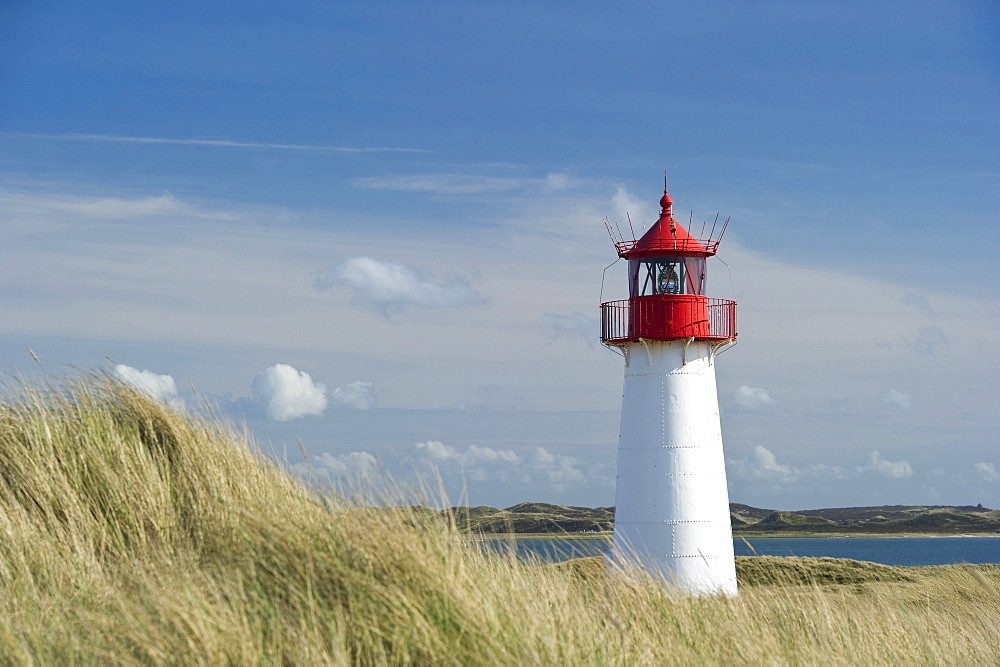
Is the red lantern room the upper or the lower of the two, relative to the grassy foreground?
upper

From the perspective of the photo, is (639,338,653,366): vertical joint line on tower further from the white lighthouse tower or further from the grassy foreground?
the grassy foreground

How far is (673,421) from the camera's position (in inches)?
512

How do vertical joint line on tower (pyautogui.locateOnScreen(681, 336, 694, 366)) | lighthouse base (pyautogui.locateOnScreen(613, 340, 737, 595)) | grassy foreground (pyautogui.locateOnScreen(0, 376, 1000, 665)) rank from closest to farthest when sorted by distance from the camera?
grassy foreground (pyautogui.locateOnScreen(0, 376, 1000, 665))
lighthouse base (pyautogui.locateOnScreen(613, 340, 737, 595))
vertical joint line on tower (pyautogui.locateOnScreen(681, 336, 694, 366))

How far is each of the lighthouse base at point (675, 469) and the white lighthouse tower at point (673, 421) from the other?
0.01m

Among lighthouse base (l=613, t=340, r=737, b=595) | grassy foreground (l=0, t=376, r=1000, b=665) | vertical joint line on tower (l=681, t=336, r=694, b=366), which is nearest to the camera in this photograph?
grassy foreground (l=0, t=376, r=1000, b=665)

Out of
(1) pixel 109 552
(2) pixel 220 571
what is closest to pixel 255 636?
(2) pixel 220 571

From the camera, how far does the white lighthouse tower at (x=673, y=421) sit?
12.9 m

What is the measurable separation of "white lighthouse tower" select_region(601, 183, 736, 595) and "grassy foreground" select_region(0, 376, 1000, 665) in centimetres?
488

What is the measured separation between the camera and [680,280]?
13.7m

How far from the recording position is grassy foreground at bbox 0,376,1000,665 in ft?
14.6

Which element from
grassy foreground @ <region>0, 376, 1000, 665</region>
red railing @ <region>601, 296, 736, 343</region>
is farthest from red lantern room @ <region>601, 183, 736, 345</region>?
grassy foreground @ <region>0, 376, 1000, 665</region>

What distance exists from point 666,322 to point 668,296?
0.38m

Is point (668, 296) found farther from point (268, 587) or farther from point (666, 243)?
point (268, 587)

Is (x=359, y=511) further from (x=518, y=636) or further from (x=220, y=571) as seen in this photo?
(x=518, y=636)
